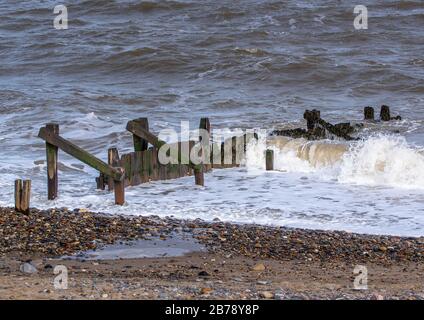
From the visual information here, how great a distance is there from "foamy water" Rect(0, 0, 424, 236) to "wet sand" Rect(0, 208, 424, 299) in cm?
121

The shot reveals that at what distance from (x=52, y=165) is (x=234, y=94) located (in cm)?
1274

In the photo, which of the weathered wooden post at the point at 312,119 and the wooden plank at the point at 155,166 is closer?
the wooden plank at the point at 155,166

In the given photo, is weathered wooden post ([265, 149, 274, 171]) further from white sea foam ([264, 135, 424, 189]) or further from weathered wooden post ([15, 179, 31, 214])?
weathered wooden post ([15, 179, 31, 214])

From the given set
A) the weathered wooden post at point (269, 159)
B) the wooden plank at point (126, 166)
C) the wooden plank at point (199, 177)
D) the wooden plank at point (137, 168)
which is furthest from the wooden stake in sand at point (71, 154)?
the weathered wooden post at point (269, 159)

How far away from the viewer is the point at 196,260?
9836 millimetres

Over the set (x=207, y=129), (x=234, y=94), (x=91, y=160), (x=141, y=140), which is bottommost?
(x=91, y=160)

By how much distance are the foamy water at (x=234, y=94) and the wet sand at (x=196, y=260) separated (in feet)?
3.98

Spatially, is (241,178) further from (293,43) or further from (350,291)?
(293,43)

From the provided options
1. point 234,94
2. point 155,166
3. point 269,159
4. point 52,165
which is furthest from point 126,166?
point 234,94

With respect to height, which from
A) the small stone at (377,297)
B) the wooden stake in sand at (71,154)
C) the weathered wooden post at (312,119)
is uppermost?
the weathered wooden post at (312,119)

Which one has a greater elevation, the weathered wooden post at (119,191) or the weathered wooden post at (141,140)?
the weathered wooden post at (141,140)

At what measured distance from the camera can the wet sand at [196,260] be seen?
319 inches

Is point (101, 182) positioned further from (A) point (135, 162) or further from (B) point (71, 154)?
(B) point (71, 154)

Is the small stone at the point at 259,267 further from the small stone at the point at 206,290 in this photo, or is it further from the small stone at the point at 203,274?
the small stone at the point at 206,290
